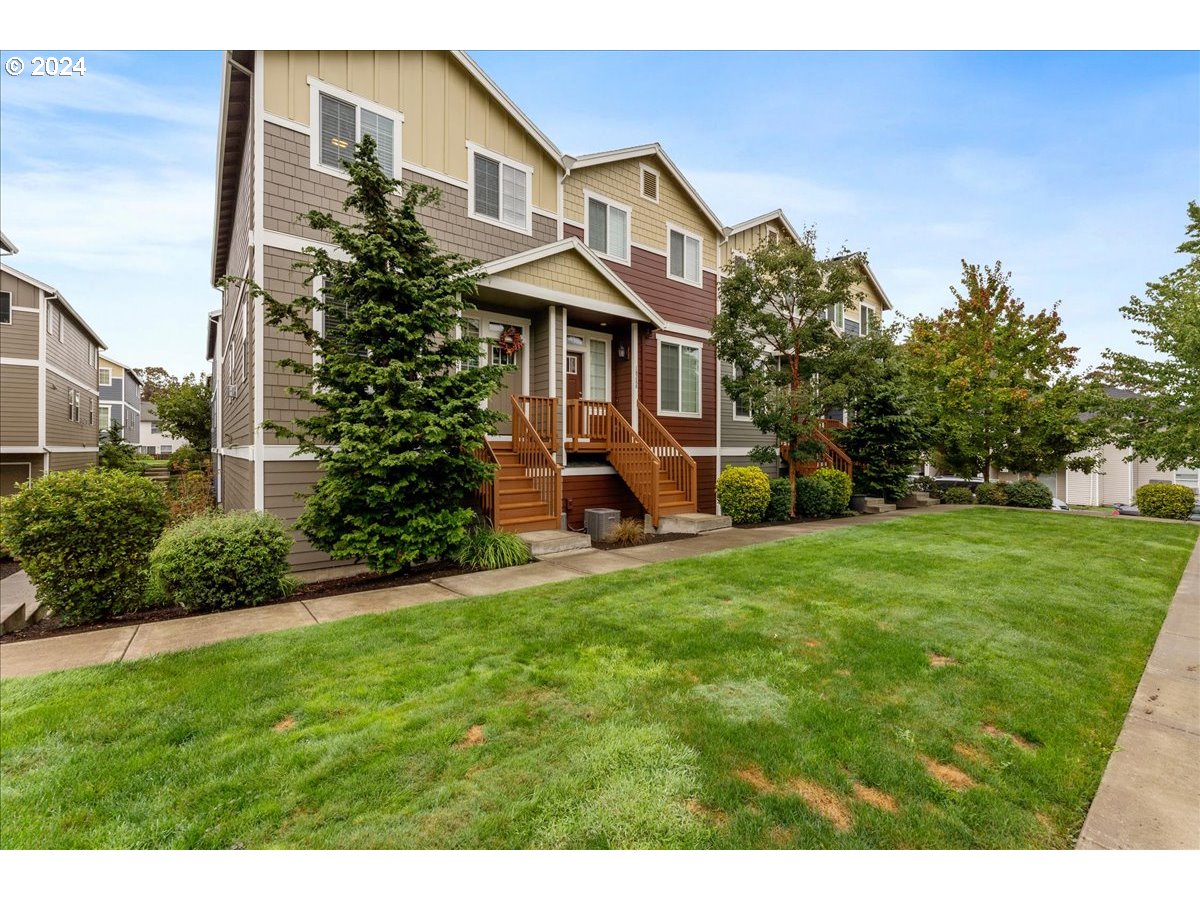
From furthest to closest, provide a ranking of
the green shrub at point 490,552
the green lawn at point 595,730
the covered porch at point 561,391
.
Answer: the covered porch at point 561,391 < the green shrub at point 490,552 < the green lawn at point 595,730

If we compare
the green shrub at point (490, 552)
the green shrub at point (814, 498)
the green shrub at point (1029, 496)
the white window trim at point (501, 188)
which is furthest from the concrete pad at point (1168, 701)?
the green shrub at point (1029, 496)

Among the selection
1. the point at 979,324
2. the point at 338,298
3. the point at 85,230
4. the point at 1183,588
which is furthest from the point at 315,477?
the point at 979,324

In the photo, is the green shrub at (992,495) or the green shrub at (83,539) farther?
the green shrub at (992,495)

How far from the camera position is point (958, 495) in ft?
54.5

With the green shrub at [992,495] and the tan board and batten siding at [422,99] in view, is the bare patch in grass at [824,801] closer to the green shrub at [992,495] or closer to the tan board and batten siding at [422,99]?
the tan board and batten siding at [422,99]

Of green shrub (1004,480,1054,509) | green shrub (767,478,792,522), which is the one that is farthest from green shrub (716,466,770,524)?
green shrub (1004,480,1054,509)

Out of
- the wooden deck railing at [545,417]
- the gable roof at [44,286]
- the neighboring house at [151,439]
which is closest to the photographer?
the wooden deck railing at [545,417]

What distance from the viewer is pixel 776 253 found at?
11.8 metres

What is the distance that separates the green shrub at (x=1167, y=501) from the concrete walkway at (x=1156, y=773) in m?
13.8

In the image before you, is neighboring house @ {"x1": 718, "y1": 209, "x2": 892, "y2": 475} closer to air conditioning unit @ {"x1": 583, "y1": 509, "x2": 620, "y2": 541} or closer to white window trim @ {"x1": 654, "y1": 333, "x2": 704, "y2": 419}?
white window trim @ {"x1": 654, "y1": 333, "x2": 704, "y2": 419}

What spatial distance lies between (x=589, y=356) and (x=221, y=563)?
7.91 m

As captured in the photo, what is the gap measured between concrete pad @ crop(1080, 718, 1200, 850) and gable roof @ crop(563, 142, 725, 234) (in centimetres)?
1130

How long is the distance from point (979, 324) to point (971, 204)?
6309 millimetres

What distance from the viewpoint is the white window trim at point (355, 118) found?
303 inches
